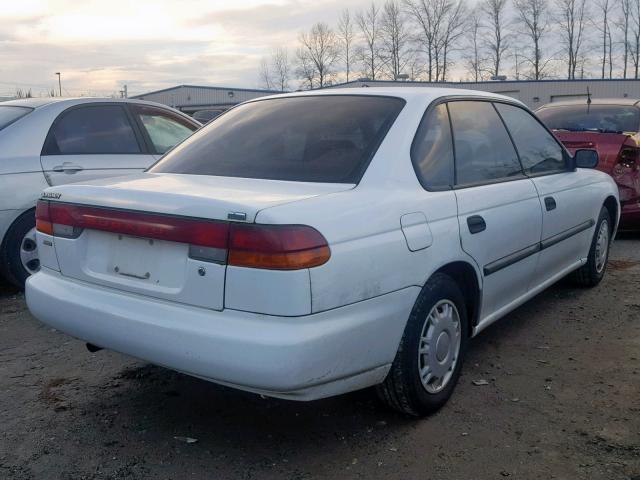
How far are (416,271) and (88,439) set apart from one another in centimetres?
166

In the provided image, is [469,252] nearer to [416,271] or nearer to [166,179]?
[416,271]

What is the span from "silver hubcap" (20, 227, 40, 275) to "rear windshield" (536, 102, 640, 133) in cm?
566

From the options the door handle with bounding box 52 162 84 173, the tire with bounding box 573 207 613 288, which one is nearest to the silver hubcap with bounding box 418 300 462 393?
the tire with bounding box 573 207 613 288

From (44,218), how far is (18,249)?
231 centimetres

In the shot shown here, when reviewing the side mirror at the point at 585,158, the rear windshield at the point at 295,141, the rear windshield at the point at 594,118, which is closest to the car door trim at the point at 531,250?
the side mirror at the point at 585,158

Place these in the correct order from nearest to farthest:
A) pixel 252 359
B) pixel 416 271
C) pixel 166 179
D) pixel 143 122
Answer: pixel 252 359 < pixel 416 271 < pixel 166 179 < pixel 143 122

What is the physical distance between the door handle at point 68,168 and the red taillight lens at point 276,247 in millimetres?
3443

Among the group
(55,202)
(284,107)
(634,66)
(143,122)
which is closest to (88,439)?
(55,202)

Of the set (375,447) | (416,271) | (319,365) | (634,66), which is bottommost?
(375,447)

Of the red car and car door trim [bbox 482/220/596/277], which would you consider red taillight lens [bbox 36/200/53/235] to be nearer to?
car door trim [bbox 482/220/596/277]

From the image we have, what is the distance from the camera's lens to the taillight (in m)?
2.44

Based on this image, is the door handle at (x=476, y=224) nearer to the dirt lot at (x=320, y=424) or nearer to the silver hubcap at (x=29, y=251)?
the dirt lot at (x=320, y=424)

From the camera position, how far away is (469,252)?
330cm

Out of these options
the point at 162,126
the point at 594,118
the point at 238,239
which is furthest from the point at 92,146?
the point at 594,118
